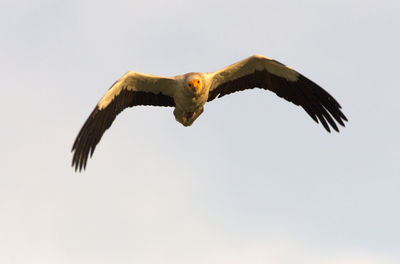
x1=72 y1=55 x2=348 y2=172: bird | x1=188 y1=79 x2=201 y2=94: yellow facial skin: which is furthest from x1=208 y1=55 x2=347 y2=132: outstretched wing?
x1=188 y1=79 x2=201 y2=94: yellow facial skin

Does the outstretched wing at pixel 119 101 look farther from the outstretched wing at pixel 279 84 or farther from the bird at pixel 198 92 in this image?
the outstretched wing at pixel 279 84

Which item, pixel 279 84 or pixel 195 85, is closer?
pixel 195 85

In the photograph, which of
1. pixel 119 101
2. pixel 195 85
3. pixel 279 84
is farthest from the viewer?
pixel 279 84

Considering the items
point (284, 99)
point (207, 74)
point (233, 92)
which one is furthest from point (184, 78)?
point (284, 99)

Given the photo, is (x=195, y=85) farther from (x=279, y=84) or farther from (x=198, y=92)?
(x=279, y=84)

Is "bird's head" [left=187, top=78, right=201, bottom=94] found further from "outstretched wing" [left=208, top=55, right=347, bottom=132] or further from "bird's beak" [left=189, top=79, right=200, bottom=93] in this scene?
"outstretched wing" [left=208, top=55, right=347, bottom=132]

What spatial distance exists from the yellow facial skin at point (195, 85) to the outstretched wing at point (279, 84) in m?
0.82

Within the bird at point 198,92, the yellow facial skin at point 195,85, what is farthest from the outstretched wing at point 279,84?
the yellow facial skin at point 195,85

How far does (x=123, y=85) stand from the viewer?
14.6m

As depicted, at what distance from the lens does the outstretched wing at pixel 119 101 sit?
45.4ft

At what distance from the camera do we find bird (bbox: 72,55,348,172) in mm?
14133

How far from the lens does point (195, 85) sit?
1397 centimetres

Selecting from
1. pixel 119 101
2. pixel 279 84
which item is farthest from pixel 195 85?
pixel 279 84

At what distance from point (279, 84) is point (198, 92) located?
7.59 feet
